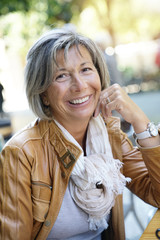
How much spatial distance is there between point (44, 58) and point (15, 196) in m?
0.64

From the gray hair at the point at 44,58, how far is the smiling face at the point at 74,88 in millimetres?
28

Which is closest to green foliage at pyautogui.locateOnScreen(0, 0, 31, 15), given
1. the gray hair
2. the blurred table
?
the gray hair

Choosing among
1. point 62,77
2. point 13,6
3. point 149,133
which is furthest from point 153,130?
point 13,6

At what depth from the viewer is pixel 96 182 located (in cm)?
133

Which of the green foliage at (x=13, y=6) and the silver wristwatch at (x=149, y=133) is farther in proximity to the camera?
the green foliage at (x=13, y=6)

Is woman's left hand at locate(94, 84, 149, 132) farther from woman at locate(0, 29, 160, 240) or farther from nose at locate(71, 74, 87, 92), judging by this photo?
nose at locate(71, 74, 87, 92)

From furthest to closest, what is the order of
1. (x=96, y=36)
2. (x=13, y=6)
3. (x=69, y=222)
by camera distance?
(x=96, y=36) < (x=13, y=6) < (x=69, y=222)

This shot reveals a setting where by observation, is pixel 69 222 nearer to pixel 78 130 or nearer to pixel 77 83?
pixel 78 130

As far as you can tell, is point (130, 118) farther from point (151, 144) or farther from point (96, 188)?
point (96, 188)

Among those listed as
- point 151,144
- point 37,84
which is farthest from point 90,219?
point 37,84

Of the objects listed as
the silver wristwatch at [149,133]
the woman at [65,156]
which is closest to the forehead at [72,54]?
the woman at [65,156]

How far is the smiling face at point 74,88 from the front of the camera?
1269 mm

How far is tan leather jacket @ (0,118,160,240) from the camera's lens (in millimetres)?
1153

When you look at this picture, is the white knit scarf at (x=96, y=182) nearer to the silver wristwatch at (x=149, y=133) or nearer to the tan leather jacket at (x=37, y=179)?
the tan leather jacket at (x=37, y=179)
